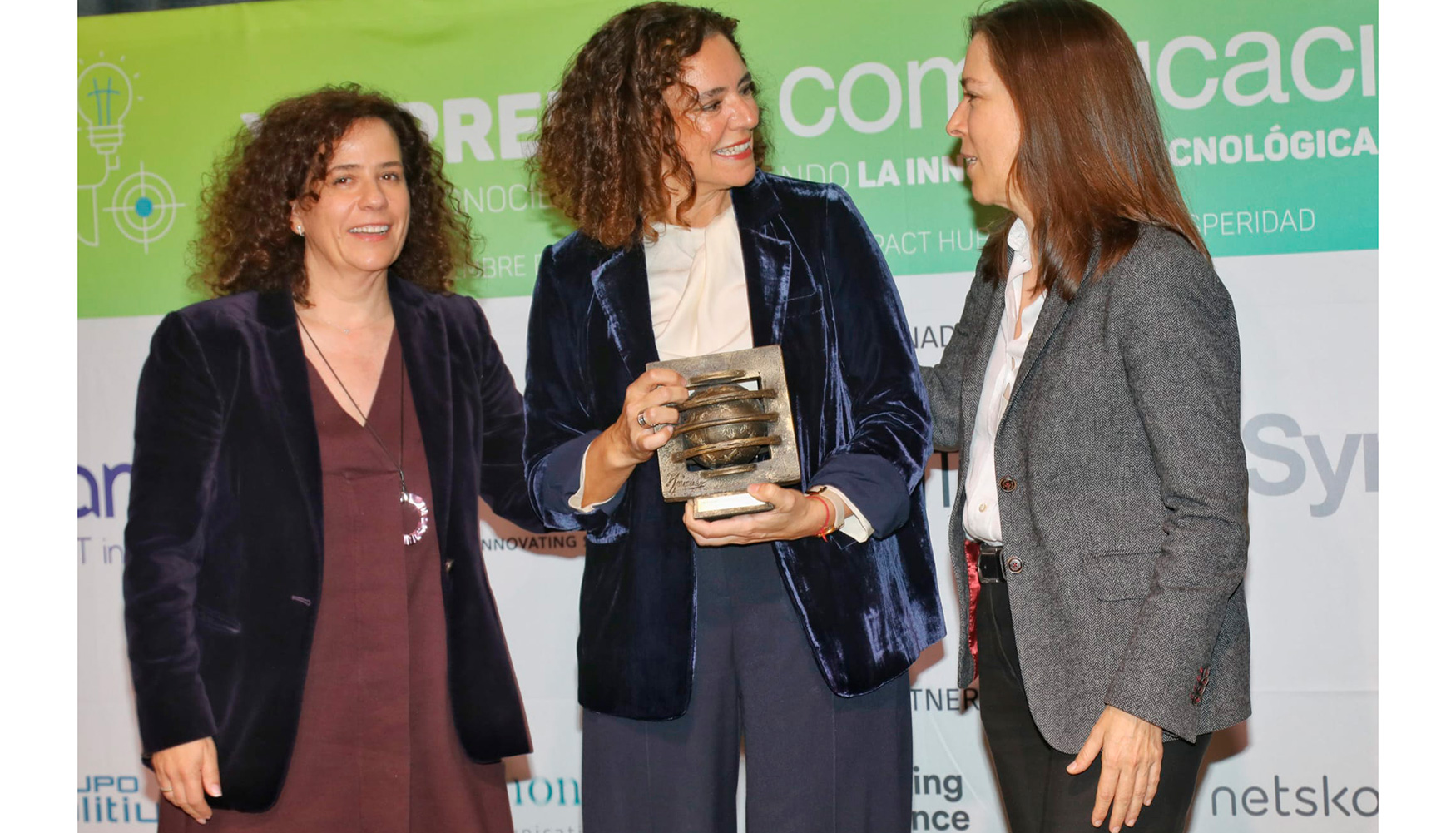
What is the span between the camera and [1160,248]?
2014 millimetres

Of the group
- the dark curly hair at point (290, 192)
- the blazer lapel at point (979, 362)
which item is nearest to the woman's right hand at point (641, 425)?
the blazer lapel at point (979, 362)

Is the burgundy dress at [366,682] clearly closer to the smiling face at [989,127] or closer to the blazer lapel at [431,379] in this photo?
the blazer lapel at [431,379]

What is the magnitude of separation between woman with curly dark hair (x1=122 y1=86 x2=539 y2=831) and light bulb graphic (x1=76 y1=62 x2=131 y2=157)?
1.30 m

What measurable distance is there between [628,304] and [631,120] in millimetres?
398

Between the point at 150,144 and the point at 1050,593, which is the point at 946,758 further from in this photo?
the point at 150,144

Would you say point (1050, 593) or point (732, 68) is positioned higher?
point (732, 68)

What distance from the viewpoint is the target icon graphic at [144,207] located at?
13.2ft

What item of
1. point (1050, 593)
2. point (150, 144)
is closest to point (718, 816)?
point (1050, 593)

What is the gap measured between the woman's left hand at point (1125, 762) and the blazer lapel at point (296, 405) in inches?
74.2

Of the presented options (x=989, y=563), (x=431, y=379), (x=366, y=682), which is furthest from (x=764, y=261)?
Answer: (x=366, y=682)

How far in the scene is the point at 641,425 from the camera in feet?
7.22

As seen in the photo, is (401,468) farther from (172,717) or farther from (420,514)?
(172,717)

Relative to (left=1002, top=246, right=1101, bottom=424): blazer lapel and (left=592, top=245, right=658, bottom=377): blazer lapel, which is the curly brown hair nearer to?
(left=592, top=245, right=658, bottom=377): blazer lapel

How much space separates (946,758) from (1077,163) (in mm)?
2366
